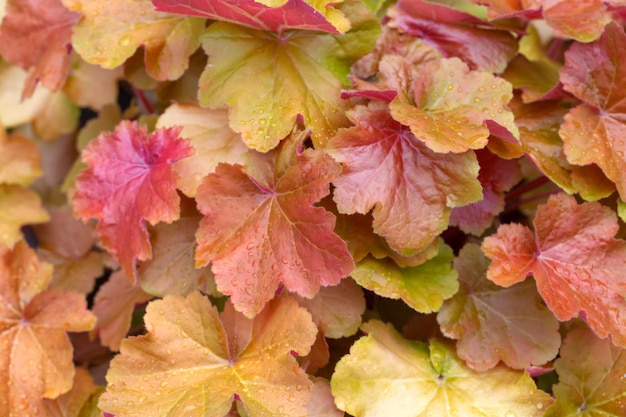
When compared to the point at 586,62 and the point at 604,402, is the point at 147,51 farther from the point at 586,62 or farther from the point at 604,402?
the point at 604,402

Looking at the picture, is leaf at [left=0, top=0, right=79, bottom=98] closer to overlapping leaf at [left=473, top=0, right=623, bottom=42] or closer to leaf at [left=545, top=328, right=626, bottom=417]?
overlapping leaf at [left=473, top=0, right=623, bottom=42]

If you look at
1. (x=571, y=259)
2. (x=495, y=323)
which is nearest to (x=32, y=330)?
(x=495, y=323)

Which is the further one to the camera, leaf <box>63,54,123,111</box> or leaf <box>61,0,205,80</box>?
leaf <box>63,54,123,111</box>

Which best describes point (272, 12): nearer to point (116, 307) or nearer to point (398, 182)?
point (398, 182)

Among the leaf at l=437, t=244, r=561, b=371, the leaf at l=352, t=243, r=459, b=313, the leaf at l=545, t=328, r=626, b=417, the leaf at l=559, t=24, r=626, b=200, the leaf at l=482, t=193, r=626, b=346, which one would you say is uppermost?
the leaf at l=559, t=24, r=626, b=200

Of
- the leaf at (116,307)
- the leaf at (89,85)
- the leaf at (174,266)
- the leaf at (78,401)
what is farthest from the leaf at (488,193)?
the leaf at (89,85)

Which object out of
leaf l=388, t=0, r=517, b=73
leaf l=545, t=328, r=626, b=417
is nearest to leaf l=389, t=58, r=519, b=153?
leaf l=388, t=0, r=517, b=73
